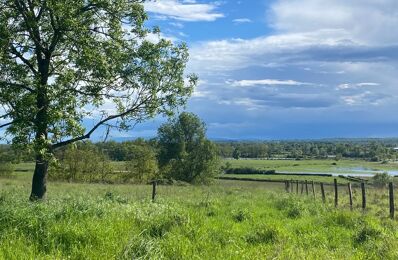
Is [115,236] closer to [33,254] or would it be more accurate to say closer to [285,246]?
[33,254]

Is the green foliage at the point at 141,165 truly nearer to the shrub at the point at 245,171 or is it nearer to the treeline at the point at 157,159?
the treeline at the point at 157,159

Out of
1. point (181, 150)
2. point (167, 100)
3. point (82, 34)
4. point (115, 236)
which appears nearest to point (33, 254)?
point (115, 236)

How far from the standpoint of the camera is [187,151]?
9000cm

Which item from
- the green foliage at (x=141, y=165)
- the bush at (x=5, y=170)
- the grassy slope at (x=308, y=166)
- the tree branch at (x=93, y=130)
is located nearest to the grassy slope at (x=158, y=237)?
the tree branch at (x=93, y=130)

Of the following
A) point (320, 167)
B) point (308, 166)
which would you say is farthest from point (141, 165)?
point (308, 166)

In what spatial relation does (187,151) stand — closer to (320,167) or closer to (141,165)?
(141,165)

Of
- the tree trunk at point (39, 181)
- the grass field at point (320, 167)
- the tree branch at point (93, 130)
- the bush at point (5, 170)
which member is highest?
the tree branch at point (93, 130)

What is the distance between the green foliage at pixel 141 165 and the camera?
7531 cm

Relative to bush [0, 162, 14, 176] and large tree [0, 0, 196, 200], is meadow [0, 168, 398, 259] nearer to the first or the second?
large tree [0, 0, 196, 200]

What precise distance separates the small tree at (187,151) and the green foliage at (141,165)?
875cm

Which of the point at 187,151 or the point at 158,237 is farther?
the point at 187,151

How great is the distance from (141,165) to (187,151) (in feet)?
52.7

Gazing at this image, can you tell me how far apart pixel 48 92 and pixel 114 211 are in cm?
632

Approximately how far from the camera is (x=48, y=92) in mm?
16203
